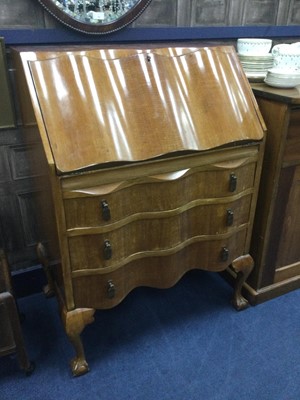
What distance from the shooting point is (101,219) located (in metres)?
1.19

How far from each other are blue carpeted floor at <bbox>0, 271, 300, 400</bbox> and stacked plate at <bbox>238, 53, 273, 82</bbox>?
43.3 inches

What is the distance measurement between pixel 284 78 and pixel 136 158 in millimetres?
758

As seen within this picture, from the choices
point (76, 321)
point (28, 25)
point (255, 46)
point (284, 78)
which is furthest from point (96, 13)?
point (76, 321)

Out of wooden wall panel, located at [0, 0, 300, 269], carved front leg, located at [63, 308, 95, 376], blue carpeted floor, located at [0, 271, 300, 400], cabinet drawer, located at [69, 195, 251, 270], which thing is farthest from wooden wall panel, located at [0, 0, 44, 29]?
blue carpeted floor, located at [0, 271, 300, 400]

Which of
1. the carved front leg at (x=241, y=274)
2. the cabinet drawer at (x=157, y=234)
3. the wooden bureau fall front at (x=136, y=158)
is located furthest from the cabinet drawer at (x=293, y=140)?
the carved front leg at (x=241, y=274)

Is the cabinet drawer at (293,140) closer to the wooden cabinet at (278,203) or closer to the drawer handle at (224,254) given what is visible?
the wooden cabinet at (278,203)

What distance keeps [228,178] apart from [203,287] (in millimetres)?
807

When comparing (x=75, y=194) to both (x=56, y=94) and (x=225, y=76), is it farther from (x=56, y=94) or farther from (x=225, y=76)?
(x=225, y=76)

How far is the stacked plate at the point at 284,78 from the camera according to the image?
4.75 ft

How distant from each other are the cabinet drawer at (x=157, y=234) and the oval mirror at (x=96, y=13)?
86cm

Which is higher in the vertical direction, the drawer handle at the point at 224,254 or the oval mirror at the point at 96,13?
the oval mirror at the point at 96,13

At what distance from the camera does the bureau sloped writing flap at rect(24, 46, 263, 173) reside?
1104 mm

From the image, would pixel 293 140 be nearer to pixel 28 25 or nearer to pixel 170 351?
pixel 170 351

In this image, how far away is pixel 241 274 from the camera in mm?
1697
